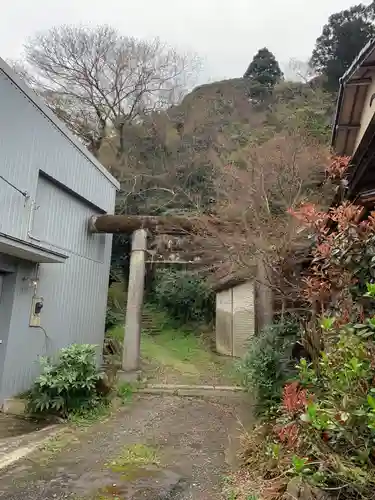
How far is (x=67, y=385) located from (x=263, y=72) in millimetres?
25850

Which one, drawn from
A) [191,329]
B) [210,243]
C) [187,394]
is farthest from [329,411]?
[191,329]

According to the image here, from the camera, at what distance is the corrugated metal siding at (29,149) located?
691 cm

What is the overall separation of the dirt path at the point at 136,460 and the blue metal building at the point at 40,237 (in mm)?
2368

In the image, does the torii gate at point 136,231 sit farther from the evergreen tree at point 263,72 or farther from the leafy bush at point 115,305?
the evergreen tree at point 263,72

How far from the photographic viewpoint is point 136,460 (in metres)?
4.71

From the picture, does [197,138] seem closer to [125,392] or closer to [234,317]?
[234,317]

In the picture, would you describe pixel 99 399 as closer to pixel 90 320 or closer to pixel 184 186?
pixel 90 320

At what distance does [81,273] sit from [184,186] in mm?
10527

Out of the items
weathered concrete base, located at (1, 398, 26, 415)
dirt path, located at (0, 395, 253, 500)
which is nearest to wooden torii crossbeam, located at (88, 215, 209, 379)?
dirt path, located at (0, 395, 253, 500)

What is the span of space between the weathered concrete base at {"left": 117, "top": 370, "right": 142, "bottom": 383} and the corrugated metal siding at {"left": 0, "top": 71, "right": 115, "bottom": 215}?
431 cm

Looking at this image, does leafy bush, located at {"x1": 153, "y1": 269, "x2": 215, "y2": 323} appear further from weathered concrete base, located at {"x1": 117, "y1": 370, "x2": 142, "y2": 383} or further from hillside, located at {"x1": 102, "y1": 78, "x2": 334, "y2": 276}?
weathered concrete base, located at {"x1": 117, "y1": 370, "x2": 142, "y2": 383}

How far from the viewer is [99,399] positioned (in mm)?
7094

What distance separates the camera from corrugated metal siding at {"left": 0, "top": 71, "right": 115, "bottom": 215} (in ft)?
22.7

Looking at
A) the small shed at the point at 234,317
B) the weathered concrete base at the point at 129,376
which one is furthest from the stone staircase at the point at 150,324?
the weathered concrete base at the point at 129,376
